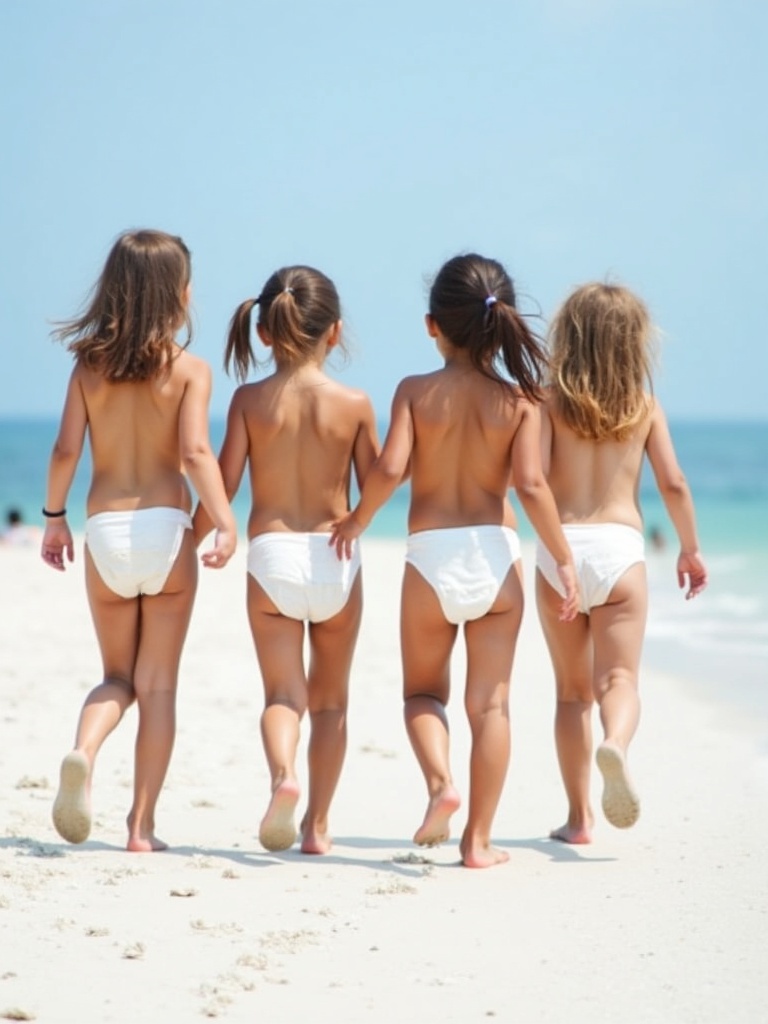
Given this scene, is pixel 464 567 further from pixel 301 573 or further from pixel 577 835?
pixel 577 835

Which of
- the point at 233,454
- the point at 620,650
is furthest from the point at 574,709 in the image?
the point at 233,454

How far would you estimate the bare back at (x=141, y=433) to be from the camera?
195 inches

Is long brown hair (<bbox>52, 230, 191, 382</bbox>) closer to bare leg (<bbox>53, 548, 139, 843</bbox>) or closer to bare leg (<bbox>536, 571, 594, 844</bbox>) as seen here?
bare leg (<bbox>53, 548, 139, 843</bbox>)

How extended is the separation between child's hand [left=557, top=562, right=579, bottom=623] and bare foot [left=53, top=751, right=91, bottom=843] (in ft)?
5.30

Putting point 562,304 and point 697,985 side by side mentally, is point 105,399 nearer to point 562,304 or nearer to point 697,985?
point 562,304

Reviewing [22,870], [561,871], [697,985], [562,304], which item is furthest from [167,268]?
[697,985]

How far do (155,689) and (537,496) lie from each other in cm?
143

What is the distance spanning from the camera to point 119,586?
4945 mm

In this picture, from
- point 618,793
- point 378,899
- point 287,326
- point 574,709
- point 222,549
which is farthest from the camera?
point 574,709

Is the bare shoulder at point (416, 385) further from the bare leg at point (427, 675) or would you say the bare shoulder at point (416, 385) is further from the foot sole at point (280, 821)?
the foot sole at point (280, 821)

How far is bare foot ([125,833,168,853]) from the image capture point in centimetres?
498

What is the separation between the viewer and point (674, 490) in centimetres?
517

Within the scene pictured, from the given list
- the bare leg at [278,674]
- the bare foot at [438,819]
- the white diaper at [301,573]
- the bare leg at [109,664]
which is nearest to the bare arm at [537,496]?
the white diaper at [301,573]

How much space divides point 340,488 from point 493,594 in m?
0.62
